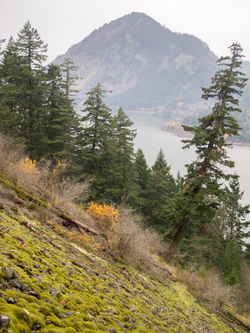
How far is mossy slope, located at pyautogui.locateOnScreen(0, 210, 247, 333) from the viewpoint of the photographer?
2471 millimetres

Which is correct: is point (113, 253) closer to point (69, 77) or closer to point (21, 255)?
point (21, 255)

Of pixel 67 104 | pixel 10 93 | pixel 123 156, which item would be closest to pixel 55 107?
pixel 67 104

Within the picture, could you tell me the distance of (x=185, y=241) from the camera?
2914cm

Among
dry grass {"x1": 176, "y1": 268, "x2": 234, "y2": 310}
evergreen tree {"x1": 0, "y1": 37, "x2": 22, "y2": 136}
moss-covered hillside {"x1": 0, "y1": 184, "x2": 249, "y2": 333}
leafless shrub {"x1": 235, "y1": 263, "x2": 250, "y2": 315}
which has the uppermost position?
evergreen tree {"x1": 0, "y1": 37, "x2": 22, "y2": 136}

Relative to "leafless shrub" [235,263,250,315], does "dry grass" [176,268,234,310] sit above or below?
above

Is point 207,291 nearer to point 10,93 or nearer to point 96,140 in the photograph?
point 96,140

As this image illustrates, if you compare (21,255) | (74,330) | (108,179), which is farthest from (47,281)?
(108,179)

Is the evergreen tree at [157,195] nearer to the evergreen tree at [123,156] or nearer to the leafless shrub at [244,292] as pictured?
the evergreen tree at [123,156]

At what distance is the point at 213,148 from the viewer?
48.3 feet

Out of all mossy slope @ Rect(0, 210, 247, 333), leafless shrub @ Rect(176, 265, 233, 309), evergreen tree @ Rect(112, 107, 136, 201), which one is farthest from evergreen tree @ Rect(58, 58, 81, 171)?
mossy slope @ Rect(0, 210, 247, 333)

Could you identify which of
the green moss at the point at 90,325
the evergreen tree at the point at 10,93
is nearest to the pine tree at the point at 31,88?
the evergreen tree at the point at 10,93

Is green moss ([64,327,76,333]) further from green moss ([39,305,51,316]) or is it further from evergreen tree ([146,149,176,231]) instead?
evergreen tree ([146,149,176,231])

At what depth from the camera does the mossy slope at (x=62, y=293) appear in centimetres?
247

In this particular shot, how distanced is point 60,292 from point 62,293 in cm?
14
